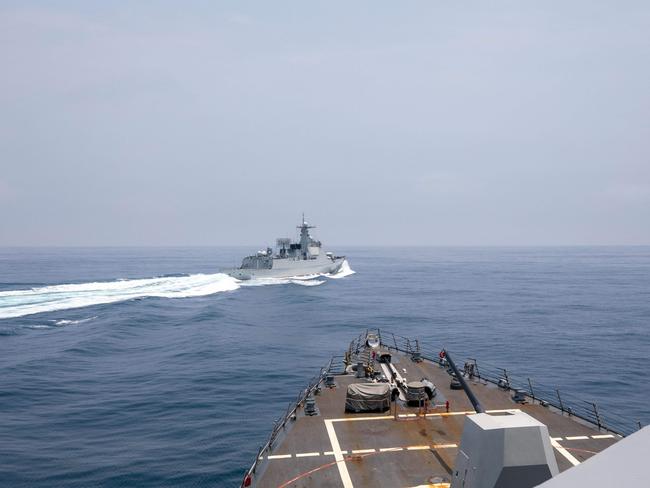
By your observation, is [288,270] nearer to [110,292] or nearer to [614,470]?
[110,292]

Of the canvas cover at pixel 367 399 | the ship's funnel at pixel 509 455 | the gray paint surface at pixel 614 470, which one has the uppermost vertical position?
the gray paint surface at pixel 614 470

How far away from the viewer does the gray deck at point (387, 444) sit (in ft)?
55.7

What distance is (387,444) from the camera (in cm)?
1948

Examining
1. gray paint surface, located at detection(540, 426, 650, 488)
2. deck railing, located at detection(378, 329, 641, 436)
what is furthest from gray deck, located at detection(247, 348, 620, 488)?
gray paint surface, located at detection(540, 426, 650, 488)

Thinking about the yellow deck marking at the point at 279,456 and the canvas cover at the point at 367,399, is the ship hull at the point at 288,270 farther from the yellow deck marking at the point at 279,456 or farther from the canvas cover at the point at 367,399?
the yellow deck marking at the point at 279,456

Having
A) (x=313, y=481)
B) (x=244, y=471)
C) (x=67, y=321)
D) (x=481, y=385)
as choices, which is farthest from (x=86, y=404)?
(x=67, y=321)

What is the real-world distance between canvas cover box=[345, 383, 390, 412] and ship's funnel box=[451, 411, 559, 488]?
1003cm

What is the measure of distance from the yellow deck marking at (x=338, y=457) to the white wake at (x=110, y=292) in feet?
180

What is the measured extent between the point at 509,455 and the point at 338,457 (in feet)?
25.7

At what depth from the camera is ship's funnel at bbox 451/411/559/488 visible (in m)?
12.4

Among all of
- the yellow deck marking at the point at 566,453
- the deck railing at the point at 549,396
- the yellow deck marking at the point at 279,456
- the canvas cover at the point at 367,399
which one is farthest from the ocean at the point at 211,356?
the yellow deck marking at the point at 566,453

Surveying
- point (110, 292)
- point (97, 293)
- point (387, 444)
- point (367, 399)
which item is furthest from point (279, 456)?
point (110, 292)

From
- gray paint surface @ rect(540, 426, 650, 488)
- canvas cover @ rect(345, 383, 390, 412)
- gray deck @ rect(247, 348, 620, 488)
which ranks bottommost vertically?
gray deck @ rect(247, 348, 620, 488)

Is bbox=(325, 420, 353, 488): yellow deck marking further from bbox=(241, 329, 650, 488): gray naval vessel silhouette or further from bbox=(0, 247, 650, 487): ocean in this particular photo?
bbox=(0, 247, 650, 487): ocean
